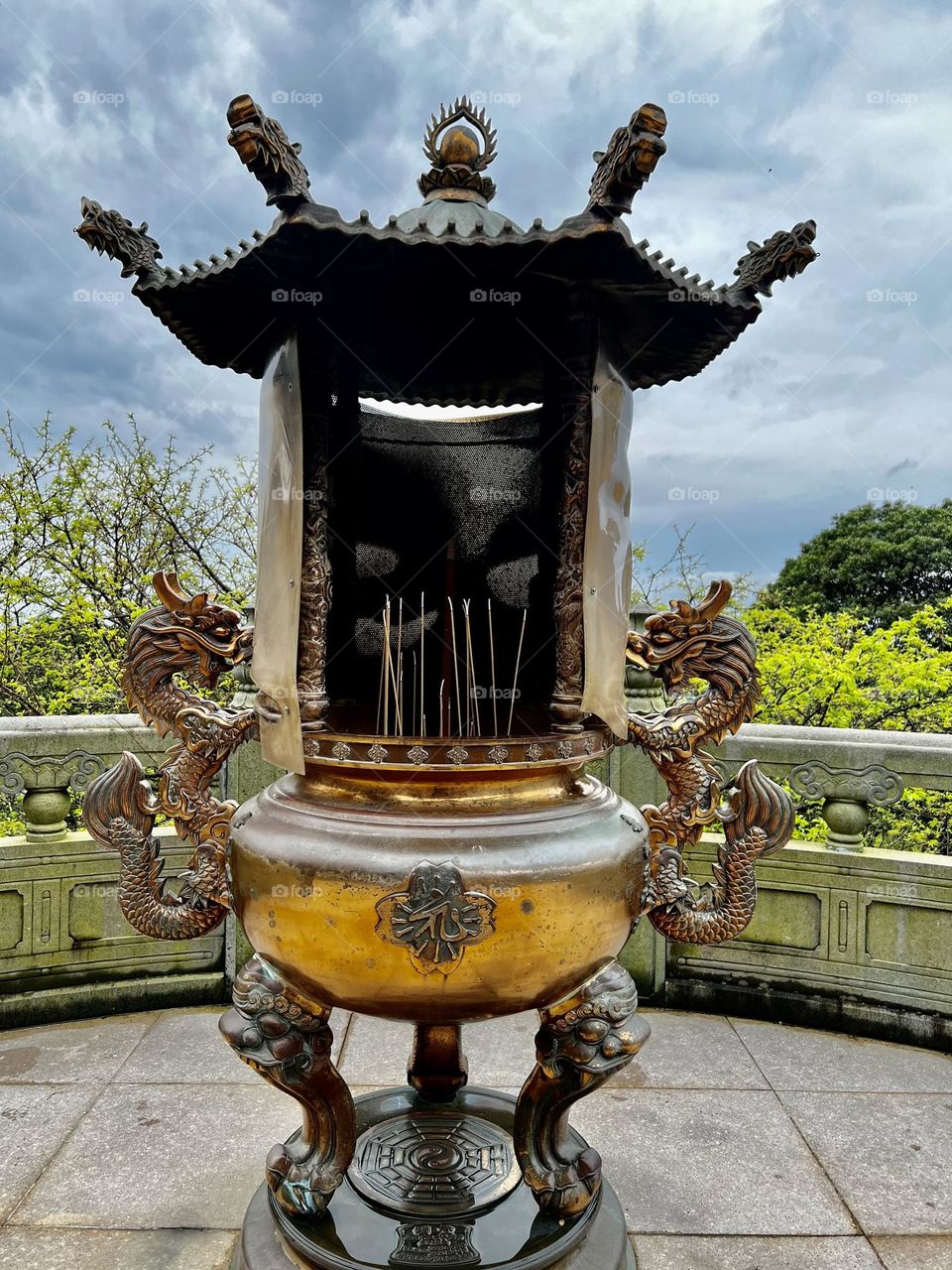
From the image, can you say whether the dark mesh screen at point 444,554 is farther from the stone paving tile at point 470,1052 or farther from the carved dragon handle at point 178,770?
the stone paving tile at point 470,1052

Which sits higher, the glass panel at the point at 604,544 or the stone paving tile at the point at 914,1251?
the glass panel at the point at 604,544

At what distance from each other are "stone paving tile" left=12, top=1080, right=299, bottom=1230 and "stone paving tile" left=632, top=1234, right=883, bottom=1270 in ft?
→ 4.12

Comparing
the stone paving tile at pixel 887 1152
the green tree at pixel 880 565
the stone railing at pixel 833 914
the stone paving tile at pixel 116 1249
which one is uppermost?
the green tree at pixel 880 565

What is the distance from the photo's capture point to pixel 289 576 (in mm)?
2229

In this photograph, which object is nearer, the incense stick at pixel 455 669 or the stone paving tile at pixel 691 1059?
the incense stick at pixel 455 669

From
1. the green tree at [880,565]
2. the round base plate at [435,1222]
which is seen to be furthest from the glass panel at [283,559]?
the green tree at [880,565]

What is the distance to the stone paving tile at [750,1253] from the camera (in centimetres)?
246

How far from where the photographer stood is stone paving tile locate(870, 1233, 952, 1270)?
2.47m

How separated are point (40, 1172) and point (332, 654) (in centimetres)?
193

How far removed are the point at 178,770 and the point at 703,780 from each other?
1.55 m

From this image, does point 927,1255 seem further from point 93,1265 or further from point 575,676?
point 93,1265

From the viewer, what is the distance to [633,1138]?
311 cm

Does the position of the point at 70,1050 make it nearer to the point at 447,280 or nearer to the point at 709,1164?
the point at 709,1164

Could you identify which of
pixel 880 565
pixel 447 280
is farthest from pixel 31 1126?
pixel 880 565
